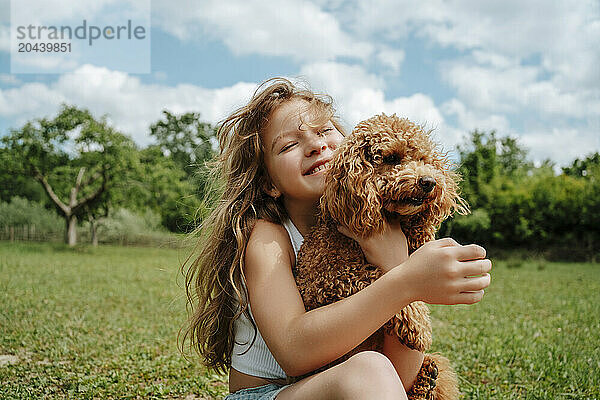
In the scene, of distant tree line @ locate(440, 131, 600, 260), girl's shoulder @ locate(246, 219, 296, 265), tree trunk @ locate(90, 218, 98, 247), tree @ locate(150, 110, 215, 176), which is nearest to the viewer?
girl's shoulder @ locate(246, 219, 296, 265)

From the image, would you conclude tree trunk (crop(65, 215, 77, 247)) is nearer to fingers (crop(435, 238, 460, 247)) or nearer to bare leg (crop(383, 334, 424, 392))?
bare leg (crop(383, 334, 424, 392))

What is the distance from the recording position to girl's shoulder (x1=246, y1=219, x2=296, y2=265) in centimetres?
236

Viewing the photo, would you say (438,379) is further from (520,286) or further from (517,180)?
(517,180)

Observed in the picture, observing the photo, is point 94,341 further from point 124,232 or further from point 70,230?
point 124,232

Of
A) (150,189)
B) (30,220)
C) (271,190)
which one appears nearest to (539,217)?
(150,189)

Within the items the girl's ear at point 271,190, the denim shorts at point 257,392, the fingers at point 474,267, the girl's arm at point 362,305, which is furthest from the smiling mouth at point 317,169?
the denim shorts at point 257,392

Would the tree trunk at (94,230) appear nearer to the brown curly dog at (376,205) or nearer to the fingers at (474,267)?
the brown curly dog at (376,205)

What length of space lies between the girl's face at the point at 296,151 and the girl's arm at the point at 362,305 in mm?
560

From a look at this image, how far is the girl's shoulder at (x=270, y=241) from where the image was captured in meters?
2.36

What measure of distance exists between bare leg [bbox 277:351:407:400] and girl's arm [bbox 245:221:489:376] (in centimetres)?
7

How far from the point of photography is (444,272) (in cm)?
191

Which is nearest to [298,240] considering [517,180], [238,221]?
[238,221]

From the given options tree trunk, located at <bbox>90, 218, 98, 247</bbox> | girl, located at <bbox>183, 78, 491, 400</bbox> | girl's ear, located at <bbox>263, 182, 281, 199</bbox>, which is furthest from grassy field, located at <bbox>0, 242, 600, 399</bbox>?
tree trunk, located at <bbox>90, 218, 98, 247</bbox>

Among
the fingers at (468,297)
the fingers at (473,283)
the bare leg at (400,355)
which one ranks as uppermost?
the fingers at (473,283)
